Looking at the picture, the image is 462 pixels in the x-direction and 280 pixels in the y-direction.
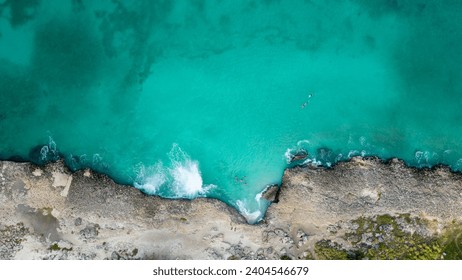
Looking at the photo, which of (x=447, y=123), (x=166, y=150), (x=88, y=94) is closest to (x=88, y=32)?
(x=88, y=94)

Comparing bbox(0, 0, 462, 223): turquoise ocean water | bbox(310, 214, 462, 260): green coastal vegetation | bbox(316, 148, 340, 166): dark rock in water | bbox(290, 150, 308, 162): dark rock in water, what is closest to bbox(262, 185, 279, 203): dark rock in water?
→ bbox(0, 0, 462, 223): turquoise ocean water

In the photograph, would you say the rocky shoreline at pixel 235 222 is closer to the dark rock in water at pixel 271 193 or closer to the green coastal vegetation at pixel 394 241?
the green coastal vegetation at pixel 394 241

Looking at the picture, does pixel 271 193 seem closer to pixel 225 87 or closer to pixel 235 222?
pixel 235 222

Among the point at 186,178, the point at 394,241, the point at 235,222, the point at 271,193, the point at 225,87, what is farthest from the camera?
the point at 225,87

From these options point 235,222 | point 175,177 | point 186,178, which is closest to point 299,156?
point 235,222

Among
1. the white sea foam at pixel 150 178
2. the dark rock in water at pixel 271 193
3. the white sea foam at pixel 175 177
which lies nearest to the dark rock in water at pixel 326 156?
the dark rock in water at pixel 271 193

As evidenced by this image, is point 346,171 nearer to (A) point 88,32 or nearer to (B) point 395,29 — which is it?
(B) point 395,29
